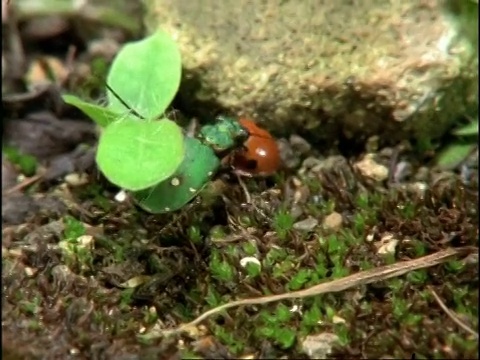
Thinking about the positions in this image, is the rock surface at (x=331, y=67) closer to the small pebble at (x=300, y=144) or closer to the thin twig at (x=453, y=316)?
the small pebble at (x=300, y=144)

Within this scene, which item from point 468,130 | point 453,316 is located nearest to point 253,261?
point 453,316

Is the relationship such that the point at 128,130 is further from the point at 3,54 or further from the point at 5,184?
the point at 3,54

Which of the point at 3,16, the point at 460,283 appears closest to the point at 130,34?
A: the point at 3,16

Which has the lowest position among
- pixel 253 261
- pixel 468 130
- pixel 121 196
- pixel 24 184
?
pixel 24 184

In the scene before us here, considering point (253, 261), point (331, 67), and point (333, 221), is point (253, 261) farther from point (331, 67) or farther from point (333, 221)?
point (331, 67)

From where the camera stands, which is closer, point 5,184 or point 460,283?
point 460,283

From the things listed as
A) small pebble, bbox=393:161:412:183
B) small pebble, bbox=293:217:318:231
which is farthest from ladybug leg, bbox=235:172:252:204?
small pebble, bbox=393:161:412:183
